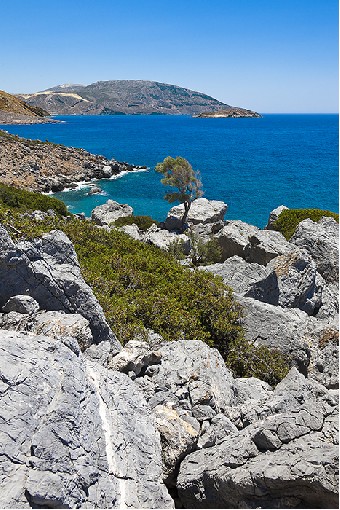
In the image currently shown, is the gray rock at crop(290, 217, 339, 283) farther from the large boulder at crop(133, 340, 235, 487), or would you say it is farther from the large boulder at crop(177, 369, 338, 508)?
the large boulder at crop(177, 369, 338, 508)

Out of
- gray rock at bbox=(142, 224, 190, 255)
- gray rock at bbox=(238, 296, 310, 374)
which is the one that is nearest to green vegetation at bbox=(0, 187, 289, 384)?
gray rock at bbox=(238, 296, 310, 374)

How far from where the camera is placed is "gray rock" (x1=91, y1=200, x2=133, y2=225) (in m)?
41.8

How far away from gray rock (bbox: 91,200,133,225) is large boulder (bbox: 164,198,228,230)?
183 inches

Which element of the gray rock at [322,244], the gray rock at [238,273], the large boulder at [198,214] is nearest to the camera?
the gray rock at [238,273]

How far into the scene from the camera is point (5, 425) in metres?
5.88

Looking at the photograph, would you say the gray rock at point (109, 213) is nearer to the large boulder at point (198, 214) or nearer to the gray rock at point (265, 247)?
the large boulder at point (198, 214)

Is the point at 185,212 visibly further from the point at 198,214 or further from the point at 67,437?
the point at 67,437

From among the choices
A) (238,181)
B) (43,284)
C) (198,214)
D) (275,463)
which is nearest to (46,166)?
(238,181)

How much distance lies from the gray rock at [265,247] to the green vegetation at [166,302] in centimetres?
742

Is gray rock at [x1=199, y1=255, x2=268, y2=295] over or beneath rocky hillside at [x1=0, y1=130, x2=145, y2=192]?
beneath

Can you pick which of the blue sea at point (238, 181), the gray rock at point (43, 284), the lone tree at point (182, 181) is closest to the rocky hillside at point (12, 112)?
the blue sea at point (238, 181)

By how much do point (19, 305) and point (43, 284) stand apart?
91 cm

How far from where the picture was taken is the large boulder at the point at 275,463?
20.0 ft

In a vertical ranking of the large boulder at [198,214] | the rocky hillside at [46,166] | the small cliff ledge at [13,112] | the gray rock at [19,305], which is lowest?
the large boulder at [198,214]
